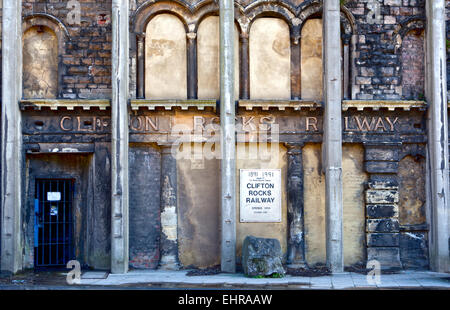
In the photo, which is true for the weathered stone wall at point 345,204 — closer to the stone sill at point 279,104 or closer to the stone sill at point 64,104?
the stone sill at point 279,104

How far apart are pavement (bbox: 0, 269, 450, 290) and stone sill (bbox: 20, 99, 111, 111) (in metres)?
4.36

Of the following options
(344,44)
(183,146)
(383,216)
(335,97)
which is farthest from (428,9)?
(183,146)

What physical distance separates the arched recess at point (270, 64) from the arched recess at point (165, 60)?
1.92m

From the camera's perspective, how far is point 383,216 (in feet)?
48.3

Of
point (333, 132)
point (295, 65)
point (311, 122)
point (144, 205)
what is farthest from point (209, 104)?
point (333, 132)

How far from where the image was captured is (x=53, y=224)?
15.1 m

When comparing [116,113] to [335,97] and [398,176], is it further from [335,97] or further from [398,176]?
[398,176]

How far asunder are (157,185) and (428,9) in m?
8.81

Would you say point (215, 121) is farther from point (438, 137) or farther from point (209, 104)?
point (438, 137)

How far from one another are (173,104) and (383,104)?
18.5ft

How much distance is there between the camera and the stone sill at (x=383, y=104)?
14.6 m

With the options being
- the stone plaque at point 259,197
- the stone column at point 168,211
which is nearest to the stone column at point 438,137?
the stone plaque at point 259,197

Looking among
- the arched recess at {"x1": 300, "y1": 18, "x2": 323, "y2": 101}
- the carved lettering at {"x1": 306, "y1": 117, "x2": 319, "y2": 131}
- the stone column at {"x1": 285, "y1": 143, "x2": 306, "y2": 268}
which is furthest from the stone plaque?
the arched recess at {"x1": 300, "y1": 18, "x2": 323, "y2": 101}

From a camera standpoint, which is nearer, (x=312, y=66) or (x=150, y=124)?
(x=150, y=124)
